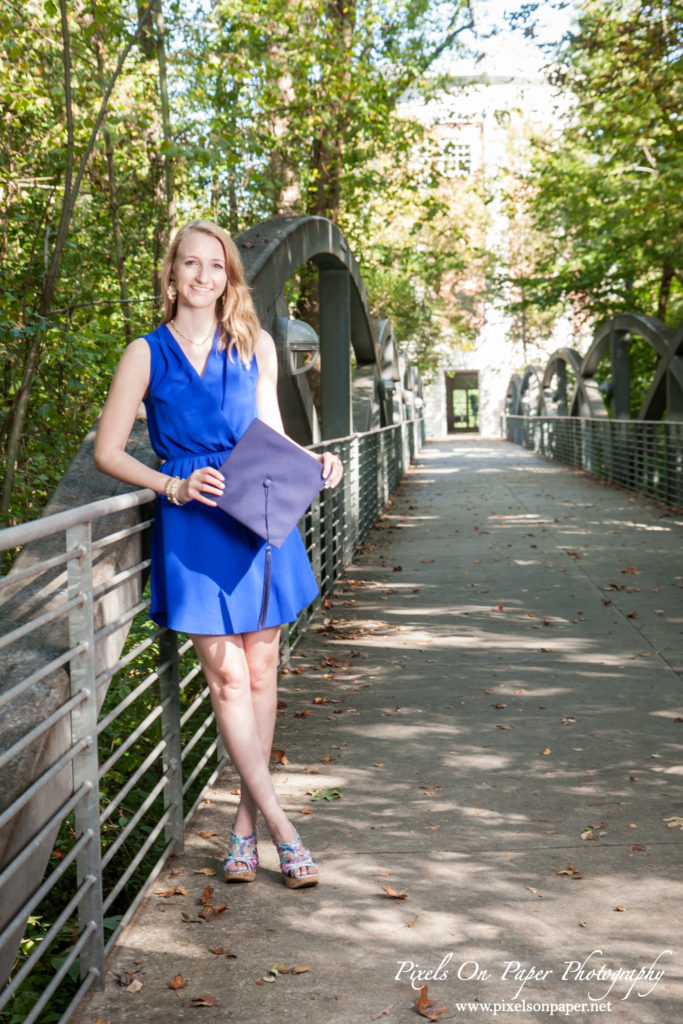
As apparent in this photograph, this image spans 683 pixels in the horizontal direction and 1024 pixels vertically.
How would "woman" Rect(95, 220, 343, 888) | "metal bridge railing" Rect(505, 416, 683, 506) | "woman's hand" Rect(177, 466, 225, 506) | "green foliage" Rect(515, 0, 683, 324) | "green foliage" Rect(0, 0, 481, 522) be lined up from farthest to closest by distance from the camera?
1. "metal bridge railing" Rect(505, 416, 683, 506)
2. "green foliage" Rect(515, 0, 683, 324)
3. "green foliage" Rect(0, 0, 481, 522)
4. "woman" Rect(95, 220, 343, 888)
5. "woman's hand" Rect(177, 466, 225, 506)

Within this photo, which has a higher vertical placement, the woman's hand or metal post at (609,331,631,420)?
metal post at (609,331,631,420)

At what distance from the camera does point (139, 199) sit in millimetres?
14773

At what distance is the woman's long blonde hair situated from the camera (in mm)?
3490

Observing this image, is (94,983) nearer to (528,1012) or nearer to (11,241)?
(528,1012)

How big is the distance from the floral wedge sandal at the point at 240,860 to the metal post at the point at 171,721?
0.96ft

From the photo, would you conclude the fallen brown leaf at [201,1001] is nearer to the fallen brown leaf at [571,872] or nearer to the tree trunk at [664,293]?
the fallen brown leaf at [571,872]

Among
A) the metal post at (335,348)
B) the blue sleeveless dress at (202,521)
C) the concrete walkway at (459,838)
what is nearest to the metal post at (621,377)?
the metal post at (335,348)

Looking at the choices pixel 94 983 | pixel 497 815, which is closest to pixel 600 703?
pixel 497 815

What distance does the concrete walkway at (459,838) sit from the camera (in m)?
2.95

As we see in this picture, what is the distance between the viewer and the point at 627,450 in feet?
68.6

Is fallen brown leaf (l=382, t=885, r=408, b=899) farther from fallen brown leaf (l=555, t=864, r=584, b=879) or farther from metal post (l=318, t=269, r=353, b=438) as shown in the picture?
metal post (l=318, t=269, r=353, b=438)

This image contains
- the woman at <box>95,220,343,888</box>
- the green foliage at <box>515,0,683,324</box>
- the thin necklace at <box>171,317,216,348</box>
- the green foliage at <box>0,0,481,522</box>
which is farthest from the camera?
the green foliage at <box>515,0,683,324</box>

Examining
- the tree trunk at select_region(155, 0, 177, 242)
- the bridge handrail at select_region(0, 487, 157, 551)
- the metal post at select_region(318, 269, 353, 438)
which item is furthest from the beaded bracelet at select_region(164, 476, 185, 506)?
the metal post at select_region(318, 269, 353, 438)

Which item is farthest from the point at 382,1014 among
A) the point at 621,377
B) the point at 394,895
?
the point at 621,377
